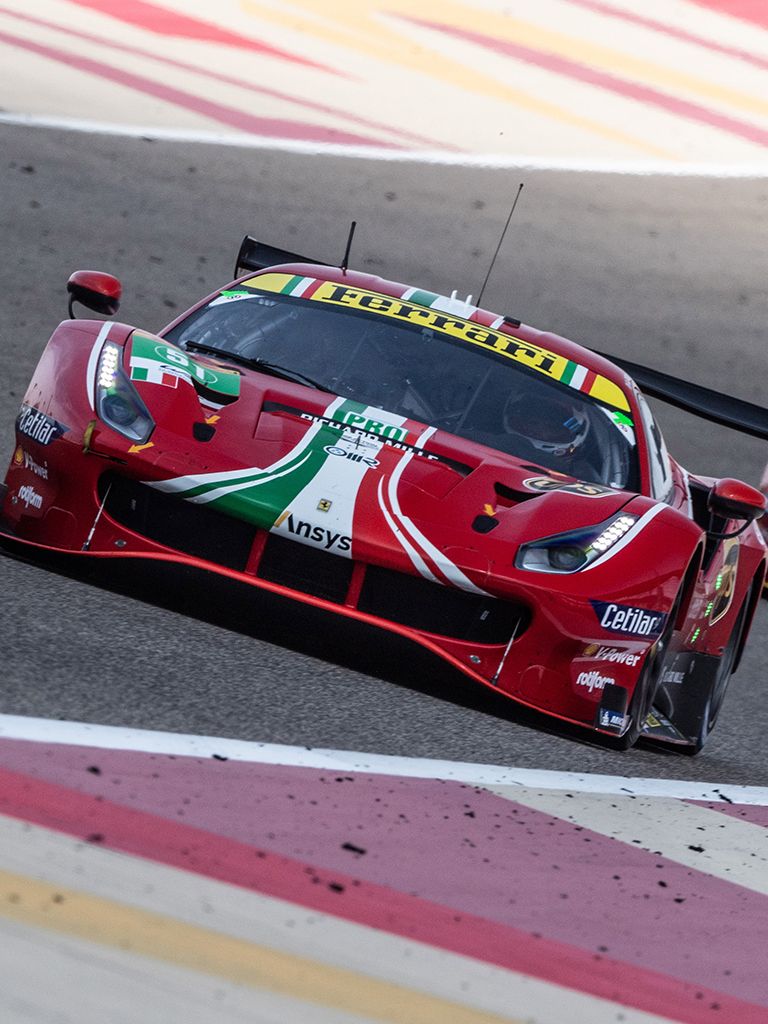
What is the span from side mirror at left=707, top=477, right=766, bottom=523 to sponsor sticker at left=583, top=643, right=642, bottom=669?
0.72 meters

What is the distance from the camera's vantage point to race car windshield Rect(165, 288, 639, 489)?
220 inches

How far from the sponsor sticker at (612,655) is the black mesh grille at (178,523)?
945 millimetres

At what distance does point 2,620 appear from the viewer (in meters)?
4.43

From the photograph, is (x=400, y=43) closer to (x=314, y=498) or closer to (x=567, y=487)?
(x=567, y=487)

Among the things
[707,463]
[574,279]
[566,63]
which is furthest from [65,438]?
[566,63]

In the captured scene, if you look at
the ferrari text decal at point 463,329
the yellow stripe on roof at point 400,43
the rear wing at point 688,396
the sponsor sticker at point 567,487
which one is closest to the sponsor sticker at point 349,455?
the sponsor sticker at point 567,487

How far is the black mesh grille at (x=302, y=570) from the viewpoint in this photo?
4668mm

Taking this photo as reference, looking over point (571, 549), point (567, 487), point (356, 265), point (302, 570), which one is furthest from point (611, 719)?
point (356, 265)

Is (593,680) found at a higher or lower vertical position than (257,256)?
lower

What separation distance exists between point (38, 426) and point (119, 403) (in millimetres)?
267

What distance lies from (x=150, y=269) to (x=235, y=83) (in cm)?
462

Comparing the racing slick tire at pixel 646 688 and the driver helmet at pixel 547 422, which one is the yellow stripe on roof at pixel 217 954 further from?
the driver helmet at pixel 547 422

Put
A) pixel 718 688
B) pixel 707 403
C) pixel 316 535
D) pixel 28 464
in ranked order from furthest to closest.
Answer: pixel 707 403 → pixel 718 688 → pixel 28 464 → pixel 316 535

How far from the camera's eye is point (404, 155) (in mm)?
14867
